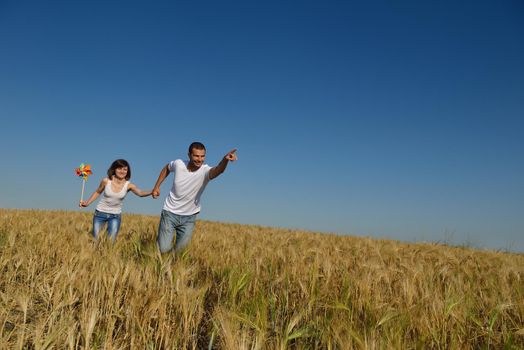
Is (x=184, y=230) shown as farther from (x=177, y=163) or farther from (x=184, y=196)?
(x=177, y=163)

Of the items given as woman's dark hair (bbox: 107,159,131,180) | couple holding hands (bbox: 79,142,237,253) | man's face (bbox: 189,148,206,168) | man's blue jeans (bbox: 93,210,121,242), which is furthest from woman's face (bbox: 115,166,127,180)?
man's face (bbox: 189,148,206,168)

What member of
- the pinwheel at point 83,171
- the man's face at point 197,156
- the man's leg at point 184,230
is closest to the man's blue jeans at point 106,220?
the man's leg at point 184,230

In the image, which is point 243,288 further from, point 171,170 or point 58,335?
point 171,170

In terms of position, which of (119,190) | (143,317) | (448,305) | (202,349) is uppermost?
(119,190)

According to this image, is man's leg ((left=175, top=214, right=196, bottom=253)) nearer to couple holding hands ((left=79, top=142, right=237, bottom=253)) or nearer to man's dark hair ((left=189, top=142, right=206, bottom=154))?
couple holding hands ((left=79, top=142, right=237, bottom=253))

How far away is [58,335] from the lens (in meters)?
1.71

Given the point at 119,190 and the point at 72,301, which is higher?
the point at 119,190

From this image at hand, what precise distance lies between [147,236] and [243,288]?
363cm

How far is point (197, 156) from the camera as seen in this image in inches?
190

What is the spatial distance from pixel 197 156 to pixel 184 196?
24.4 inches

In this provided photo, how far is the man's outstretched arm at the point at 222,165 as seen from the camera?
4.25 metres

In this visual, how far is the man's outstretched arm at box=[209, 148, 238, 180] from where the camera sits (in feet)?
14.0

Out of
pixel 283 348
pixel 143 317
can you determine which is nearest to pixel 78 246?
pixel 143 317

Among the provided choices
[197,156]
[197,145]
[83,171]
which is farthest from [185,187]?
[83,171]
